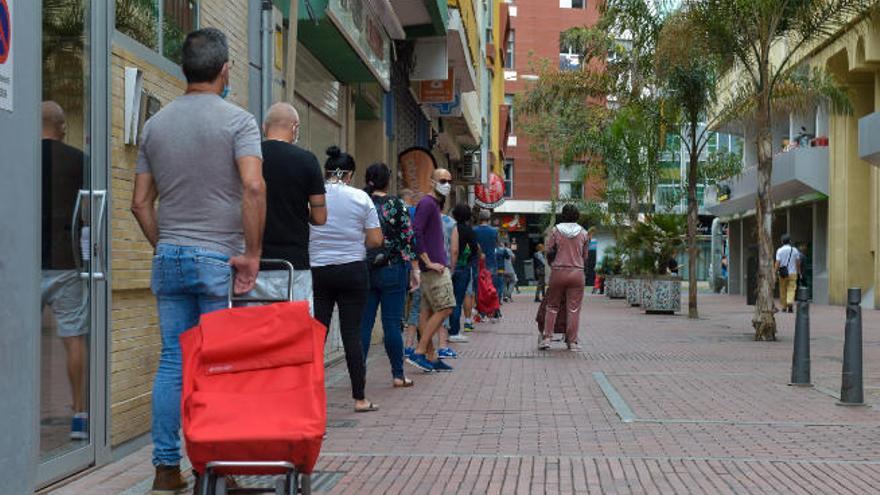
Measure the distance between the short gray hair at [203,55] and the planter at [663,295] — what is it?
22229 millimetres

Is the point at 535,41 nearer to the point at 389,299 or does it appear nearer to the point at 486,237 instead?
the point at 486,237

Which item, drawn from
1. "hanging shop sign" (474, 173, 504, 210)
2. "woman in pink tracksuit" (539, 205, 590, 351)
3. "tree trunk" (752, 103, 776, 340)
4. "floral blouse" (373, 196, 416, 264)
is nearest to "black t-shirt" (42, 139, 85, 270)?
"floral blouse" (373, 196, 416, 264)

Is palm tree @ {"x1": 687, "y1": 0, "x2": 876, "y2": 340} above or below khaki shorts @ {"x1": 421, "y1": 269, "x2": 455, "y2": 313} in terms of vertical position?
above

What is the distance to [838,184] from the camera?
108 ft

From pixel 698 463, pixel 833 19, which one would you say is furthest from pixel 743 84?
pixel 698 463

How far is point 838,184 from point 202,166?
30.0 meters

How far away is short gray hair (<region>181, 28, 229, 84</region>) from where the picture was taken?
5.36 metres

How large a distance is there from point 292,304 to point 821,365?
9.71 meters

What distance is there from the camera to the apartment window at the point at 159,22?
7113 millimetres

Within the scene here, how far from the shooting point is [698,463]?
657 cm

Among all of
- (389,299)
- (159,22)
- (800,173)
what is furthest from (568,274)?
(800,173)

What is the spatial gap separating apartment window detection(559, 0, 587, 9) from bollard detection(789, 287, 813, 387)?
189 feet

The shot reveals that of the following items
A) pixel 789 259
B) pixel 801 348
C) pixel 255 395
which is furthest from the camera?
pixel 789 259

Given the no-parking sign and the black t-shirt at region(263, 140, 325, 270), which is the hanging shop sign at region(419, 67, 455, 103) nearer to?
the black t-shirt at region(263, 140, 325, 270)
